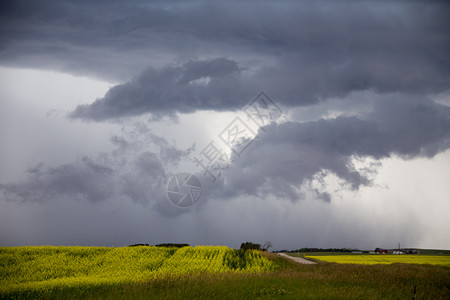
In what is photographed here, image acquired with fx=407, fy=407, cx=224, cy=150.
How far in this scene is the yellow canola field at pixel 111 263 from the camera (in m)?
33.7

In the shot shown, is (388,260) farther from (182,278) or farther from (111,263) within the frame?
(182,278)

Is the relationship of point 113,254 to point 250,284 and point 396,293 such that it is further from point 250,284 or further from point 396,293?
point 396,293

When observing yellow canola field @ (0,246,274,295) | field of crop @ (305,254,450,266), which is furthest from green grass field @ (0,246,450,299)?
field of crop @ (305,254,450,266)

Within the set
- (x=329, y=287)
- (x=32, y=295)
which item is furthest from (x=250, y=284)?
(x=32, y=295)

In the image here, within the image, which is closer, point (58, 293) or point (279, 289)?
point (279, 289)

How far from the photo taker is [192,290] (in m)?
24.7

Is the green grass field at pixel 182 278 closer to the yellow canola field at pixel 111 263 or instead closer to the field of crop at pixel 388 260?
the yellow canola field at pixel 111 263

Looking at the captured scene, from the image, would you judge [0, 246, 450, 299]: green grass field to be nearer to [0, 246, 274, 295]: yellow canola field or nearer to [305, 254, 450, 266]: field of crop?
[0, 246, 274, 295]: yellow canola field

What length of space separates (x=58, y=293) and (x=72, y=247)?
18.3 metres

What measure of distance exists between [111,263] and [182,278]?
1480 cm

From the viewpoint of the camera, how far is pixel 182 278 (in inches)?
1116

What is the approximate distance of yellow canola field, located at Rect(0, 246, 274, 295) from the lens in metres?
33.7

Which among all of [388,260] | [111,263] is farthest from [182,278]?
[388,260]

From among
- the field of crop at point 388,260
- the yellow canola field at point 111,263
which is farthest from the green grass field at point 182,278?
the field of crop at point 388,260
